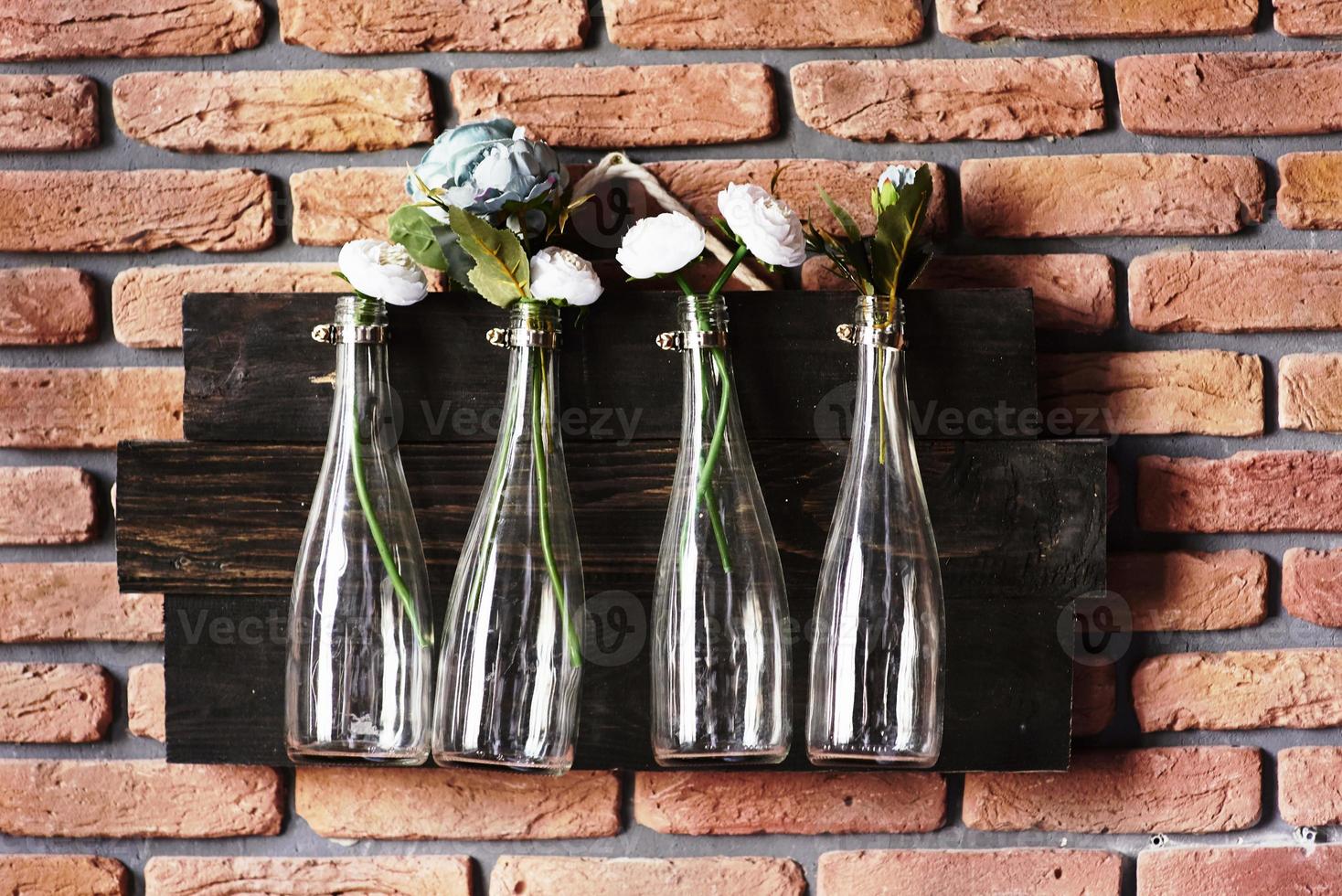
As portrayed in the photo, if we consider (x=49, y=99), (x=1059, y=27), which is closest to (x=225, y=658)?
(x=49, y=99)

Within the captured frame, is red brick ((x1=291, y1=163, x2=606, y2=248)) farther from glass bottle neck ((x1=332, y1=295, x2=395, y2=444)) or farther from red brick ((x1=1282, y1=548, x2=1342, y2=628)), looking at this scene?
red brick ((x1=1282, y1=548, x2=1342, y2=628))

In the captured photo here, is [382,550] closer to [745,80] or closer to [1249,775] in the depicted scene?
[745,80]

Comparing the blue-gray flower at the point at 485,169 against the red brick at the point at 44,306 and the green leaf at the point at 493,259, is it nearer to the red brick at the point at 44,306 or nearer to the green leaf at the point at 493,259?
the green leaf at the point at 493,259

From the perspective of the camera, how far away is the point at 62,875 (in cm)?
79

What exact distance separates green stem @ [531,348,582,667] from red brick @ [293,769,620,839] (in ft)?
0.56

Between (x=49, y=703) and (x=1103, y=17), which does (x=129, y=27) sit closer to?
(x=49, y=703)

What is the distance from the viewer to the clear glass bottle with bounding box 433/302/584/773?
64cm

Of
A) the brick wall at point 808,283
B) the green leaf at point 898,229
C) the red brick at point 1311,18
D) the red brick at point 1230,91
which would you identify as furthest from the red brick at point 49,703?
the red brick at point 1311,18

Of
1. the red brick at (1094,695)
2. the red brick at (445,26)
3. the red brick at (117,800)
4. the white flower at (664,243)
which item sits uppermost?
the red brick at (445,26)

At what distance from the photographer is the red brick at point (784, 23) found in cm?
76

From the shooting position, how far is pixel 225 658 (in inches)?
28.5

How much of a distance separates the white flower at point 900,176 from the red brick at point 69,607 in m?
0.61

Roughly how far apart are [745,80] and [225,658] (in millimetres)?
559

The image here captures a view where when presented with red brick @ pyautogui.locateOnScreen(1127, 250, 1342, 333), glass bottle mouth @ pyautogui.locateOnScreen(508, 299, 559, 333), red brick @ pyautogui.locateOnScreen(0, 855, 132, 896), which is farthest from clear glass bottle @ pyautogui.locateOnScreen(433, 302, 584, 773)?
red brick @ pyautogui.locateOnScreen(1127, 250, 1342, 333)
